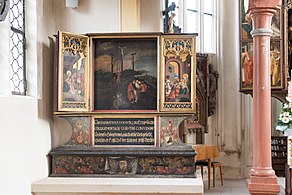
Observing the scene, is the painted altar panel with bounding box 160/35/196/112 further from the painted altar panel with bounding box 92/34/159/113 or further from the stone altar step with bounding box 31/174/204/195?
the stone altar step with bounding box 31/174/204/195

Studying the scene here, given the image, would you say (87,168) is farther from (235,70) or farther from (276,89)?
(235,70)

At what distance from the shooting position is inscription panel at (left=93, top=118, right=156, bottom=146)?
7.05 meters

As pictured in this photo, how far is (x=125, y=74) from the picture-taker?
7.22 meters

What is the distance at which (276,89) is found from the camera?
493 inches

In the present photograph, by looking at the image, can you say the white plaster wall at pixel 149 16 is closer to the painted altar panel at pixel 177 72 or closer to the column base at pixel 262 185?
the painted altar panel at pixel 177 72

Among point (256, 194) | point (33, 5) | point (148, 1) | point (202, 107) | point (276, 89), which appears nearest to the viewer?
point (33, 5)

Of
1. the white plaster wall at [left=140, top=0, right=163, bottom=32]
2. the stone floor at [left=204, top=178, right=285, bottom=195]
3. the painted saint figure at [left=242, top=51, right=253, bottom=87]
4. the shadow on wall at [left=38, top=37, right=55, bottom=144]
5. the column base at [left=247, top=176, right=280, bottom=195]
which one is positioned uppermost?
the white plaster wall at [left=140, top=0, right=163, bottom=32]

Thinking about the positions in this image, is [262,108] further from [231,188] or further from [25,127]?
[231,188]

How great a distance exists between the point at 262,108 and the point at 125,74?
1.80 meters

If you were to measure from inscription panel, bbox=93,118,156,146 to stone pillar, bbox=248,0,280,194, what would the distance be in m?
1.39

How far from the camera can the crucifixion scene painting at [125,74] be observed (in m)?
7.17

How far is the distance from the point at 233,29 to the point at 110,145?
8.31 meters

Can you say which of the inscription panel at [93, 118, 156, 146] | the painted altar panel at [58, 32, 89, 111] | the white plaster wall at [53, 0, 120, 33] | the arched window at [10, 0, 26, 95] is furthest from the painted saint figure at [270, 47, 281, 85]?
the arched window at [10, 0, 26, 95]

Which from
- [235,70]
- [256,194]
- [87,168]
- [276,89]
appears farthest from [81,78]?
[235,70]
